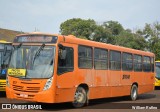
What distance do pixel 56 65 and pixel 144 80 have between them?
9307 mm

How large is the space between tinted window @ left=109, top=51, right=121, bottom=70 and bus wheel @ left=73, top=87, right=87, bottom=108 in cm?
280

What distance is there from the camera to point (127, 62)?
1848 centimetres

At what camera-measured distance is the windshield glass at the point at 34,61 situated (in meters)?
12.6

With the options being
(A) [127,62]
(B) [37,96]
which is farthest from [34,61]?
(A) [127,62]

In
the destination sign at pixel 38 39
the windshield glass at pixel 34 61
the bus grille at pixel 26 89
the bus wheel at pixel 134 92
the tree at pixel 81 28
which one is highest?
the tree at pixel 81 28

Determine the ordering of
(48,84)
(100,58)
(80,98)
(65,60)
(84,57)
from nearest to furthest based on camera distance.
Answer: (48,84) < (65,60) < (80,98) < (84,57) < (100,58)

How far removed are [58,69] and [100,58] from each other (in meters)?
3.36

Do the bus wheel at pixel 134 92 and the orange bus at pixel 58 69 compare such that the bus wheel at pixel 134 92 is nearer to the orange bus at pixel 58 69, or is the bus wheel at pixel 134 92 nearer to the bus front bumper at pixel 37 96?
the orange bus at pixel 58 69

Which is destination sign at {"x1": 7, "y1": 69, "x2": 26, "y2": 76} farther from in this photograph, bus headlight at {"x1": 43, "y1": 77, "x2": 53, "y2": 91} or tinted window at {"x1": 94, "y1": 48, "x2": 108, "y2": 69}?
tinted window at {"x1": 94, "y1": 48, "x2": 108, "y2": 69}

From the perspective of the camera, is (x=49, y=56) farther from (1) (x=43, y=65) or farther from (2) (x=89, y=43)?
(2) (x=89, y=43)

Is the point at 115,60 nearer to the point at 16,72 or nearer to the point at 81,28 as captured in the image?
the point at 16,72

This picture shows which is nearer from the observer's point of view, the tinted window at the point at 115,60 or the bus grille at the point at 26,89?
the bus grille at the point at 26,89

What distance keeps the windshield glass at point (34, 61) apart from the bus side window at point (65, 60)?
33cm

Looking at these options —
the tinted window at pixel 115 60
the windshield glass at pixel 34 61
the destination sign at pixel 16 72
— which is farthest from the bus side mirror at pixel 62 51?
the tinted window at pixel 115 60
